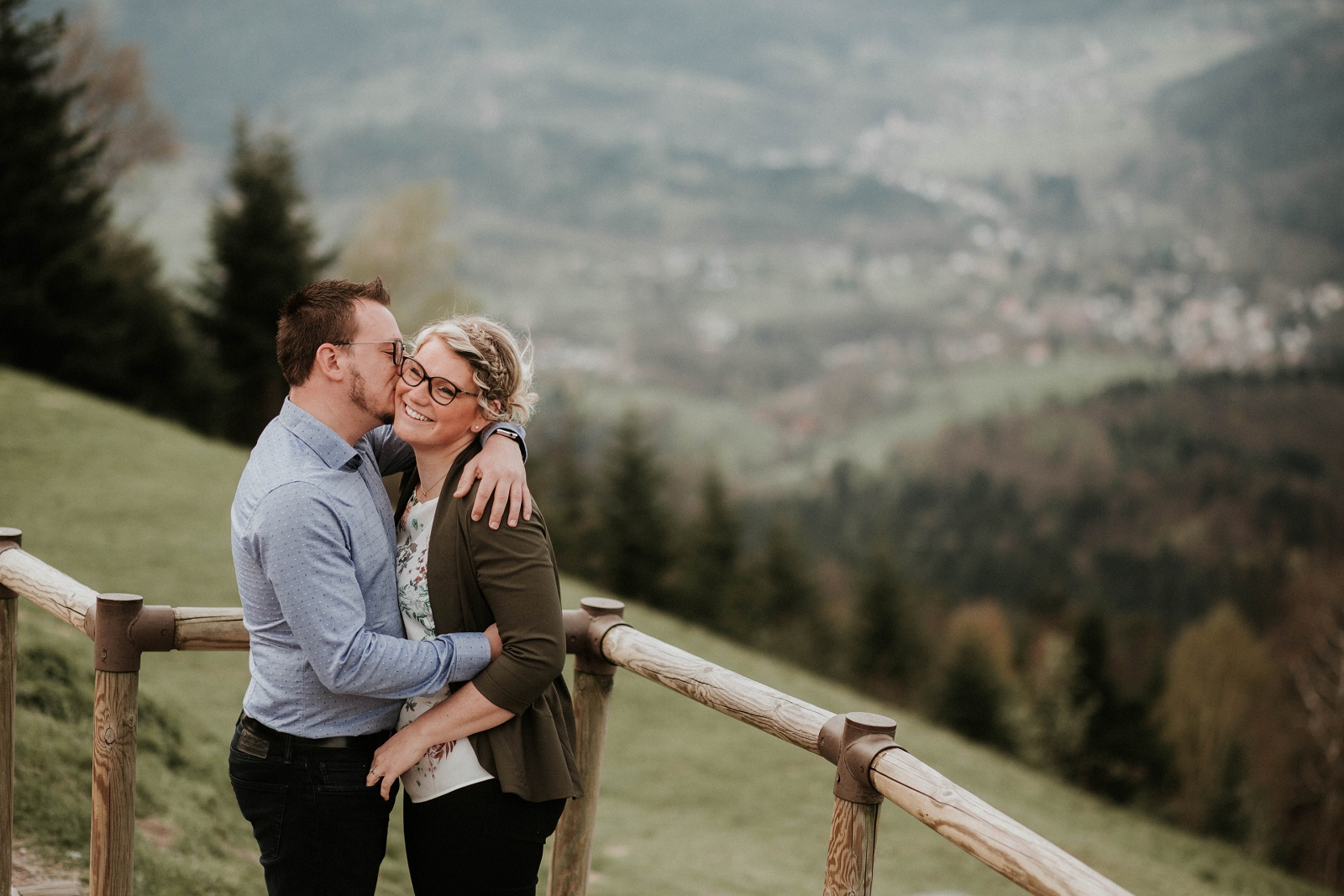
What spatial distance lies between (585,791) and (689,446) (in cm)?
15837

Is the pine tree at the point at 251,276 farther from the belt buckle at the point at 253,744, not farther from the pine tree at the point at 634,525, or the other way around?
the belt buckle at the point at 253,744

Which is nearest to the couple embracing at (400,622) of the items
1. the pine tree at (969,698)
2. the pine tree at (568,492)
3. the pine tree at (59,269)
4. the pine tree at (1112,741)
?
the pine tree at (59,269)

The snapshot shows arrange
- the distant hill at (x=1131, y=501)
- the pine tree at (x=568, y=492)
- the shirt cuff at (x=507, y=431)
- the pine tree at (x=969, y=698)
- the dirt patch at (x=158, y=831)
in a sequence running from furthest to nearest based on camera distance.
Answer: the distant hill at (x=1131, y=501), the pine tree at (x=969, y=698), the pine tree at (x=568, y=492), the dirt patch at (x=158, y=831), the shirt cuff at (x=507, y=431)

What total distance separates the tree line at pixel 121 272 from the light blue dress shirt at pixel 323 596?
85.8 ft

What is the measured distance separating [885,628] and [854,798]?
1695 inches

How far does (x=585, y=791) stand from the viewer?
3658mm

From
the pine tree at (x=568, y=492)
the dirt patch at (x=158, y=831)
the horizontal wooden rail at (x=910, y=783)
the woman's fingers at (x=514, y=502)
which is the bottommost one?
the pine tree at (x=568, y=492)

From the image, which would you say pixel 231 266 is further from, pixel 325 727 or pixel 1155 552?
pixel 1155 552

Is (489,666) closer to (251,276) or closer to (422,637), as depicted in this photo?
(422,637)

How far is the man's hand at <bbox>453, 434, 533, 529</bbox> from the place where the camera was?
2674 millimetres

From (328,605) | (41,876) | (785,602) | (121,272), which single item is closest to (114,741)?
(328,605)

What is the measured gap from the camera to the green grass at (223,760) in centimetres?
587

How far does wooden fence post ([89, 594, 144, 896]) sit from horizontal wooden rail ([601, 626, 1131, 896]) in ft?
4.74

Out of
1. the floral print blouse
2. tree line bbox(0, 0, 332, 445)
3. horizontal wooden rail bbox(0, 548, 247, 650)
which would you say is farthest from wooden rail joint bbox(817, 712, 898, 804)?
tree line bbox(0, 0, 332, 445)
